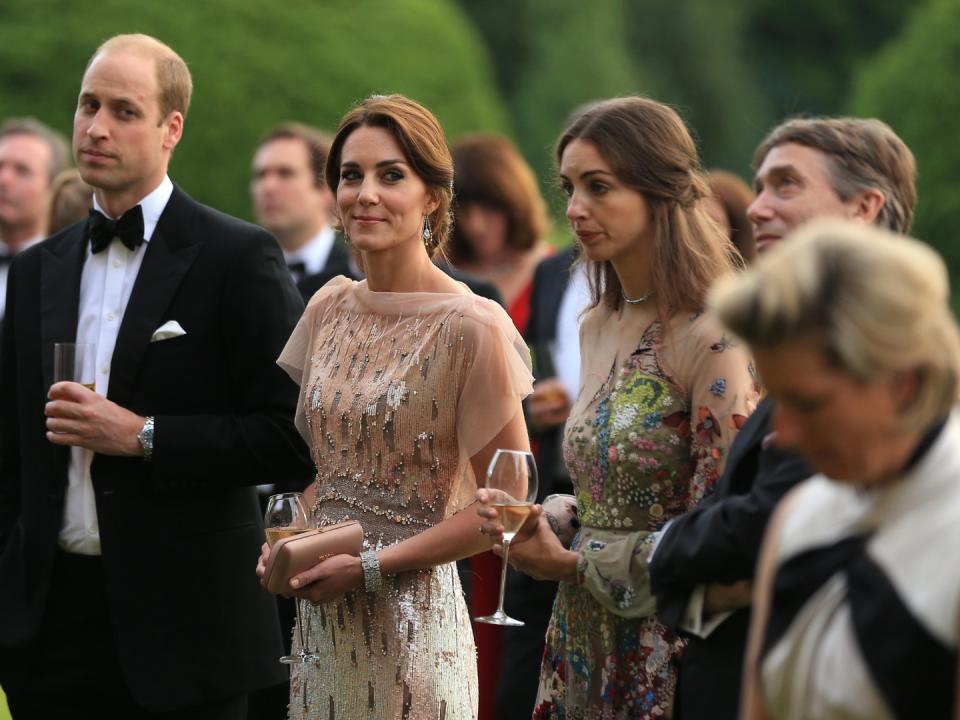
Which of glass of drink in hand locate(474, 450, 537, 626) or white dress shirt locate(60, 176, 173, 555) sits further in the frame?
white dress shirt locate(60, 176, 173, 555)

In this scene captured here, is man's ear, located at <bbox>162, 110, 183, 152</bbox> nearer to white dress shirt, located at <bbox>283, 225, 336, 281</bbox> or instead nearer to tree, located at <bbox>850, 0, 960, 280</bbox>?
white dress shirt, located at <bbox>283, 225, 336, 281</bbox>

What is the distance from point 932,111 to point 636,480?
10304 millimetres

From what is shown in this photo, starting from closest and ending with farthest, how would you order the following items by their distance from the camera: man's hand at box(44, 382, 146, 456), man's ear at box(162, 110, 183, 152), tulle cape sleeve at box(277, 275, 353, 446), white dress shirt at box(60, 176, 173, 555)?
man's hand at box(44, 382, 146, 456) → tulle cape sleeve at box(277, 275, 353, 446) → white dress shirt at box(60, 176, 173, 555) → man's ear at box(162, 110, 183, 152)

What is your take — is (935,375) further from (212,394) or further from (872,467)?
(212,394)

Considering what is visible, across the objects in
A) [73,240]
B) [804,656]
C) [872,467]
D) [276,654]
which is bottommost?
[276,654]

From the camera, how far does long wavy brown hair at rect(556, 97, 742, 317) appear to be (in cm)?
404

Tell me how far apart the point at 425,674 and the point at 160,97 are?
2063 mm

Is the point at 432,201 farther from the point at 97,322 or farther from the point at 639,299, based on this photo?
the point at 97,322

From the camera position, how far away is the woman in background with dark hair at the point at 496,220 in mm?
7828

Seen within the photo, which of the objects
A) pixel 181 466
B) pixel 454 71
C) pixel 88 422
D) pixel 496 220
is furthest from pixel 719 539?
pixel 454 71

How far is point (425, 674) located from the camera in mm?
4090

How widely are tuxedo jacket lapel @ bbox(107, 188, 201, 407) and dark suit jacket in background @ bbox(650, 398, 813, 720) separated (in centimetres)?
184

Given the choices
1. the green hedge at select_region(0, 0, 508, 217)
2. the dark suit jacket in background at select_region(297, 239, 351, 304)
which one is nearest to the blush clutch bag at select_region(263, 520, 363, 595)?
the dark suit jacket in background at select_region(297, 239, 351, 304)

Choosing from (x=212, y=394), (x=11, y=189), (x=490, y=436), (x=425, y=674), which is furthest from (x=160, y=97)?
(x=11, y=189)
